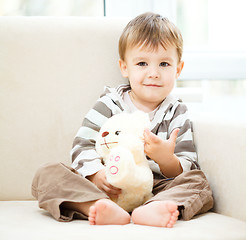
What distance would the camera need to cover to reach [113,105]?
1.31m

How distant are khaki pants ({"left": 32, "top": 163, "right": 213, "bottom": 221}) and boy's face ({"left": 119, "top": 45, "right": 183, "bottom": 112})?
1.02 ft

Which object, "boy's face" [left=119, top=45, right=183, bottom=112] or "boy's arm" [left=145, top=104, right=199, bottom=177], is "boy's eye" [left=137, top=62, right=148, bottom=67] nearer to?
"boy's face" [left=119, top=45, right=183, bottom=112]

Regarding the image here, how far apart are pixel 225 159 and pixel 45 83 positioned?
63 cm

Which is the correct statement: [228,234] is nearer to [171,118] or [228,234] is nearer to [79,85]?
[171,118]

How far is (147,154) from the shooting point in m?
1.10

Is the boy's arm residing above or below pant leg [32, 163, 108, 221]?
above

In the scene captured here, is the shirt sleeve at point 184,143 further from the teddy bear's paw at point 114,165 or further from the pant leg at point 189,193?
the teddy bear's paw at point 114,165

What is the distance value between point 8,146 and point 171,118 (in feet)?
1.68

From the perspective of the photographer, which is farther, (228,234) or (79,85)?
(79,85)

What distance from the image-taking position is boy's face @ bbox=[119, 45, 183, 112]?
127 cm

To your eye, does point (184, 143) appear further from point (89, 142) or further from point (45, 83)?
point (45, 83)

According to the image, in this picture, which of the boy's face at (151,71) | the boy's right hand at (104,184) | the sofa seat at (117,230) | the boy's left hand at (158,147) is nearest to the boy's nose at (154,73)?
the boy's face at (151,71)

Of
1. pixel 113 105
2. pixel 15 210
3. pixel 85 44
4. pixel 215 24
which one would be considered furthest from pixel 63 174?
pixel 215 24

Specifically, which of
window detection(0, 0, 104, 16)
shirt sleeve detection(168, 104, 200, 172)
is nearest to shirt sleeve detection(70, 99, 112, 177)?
shirt sleeve detection(168, 104, 200, 172)
